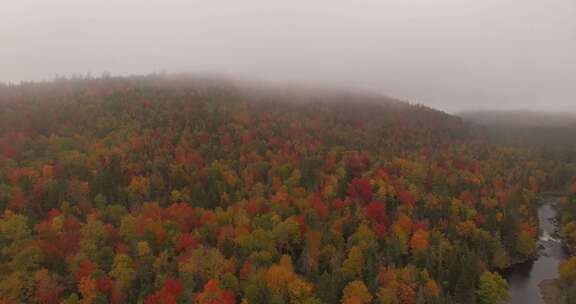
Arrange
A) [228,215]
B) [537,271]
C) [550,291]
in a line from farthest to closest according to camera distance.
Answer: [228,215] < [537,271] < [550,291]

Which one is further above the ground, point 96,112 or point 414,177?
point 96,112

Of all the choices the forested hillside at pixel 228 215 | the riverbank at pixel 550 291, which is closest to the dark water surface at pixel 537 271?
the riverbank at pixel 550 291

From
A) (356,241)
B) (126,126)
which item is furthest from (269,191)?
(126,126)

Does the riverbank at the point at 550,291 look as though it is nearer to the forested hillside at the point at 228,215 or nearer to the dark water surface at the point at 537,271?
the dark water surface at the point at 537,271

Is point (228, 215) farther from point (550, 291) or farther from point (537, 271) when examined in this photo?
point (537, 271)

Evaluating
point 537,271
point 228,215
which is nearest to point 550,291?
point 537,271

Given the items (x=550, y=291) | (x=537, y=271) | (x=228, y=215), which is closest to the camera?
(x=550, y=291)

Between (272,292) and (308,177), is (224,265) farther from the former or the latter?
(308,177)
